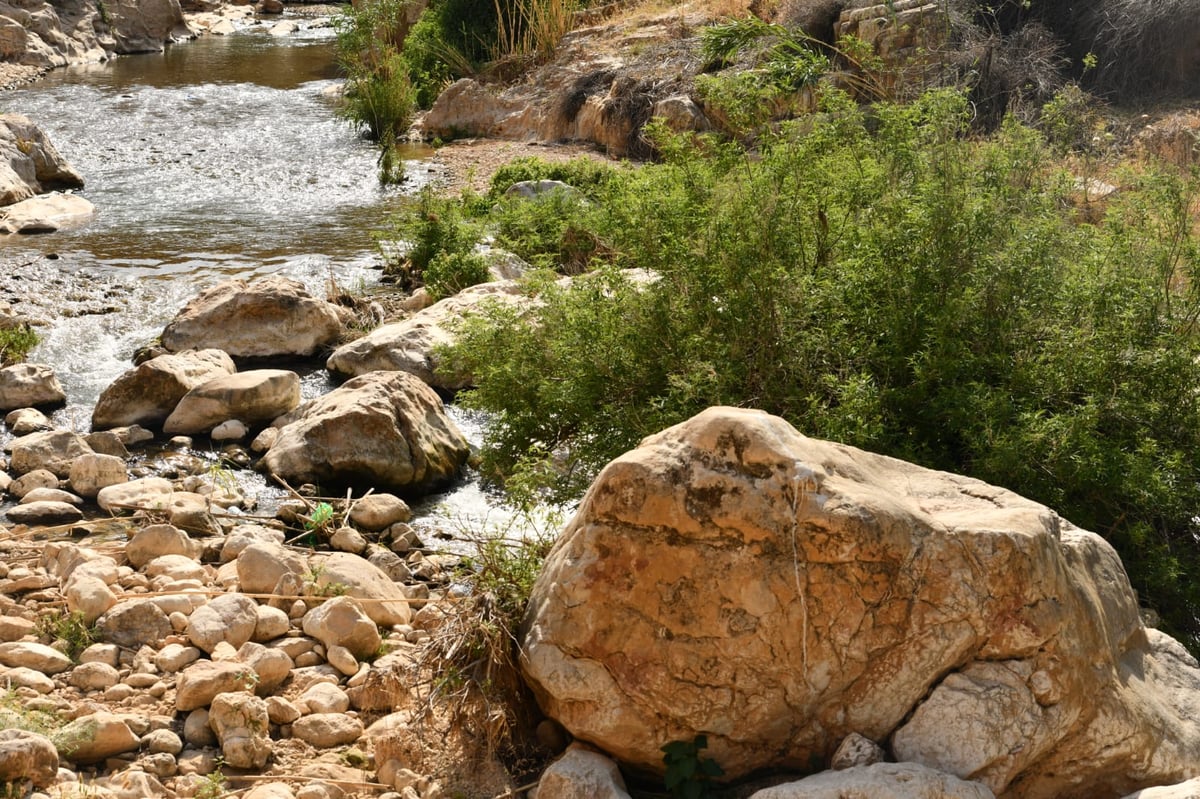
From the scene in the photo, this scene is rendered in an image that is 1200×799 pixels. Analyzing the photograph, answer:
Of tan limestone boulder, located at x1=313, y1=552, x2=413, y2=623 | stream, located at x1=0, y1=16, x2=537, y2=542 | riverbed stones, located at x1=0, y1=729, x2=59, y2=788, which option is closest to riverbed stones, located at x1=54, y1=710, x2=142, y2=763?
riverbed stones, located at x1=0, y1=729, x2=59, y2=788

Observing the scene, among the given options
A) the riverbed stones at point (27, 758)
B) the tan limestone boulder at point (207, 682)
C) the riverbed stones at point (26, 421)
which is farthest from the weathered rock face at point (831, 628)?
the riverbed stones at point (26, 421)

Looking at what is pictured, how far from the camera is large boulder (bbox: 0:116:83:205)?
12.3 metres

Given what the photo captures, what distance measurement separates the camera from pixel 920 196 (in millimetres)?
4727

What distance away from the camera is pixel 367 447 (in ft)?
22.5

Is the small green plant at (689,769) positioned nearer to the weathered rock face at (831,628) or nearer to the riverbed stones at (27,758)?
the weathered rock face at (831,628)

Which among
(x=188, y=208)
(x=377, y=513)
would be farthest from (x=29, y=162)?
(x=377, y=513)

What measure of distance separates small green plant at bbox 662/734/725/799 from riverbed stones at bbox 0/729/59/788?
1.70 meters

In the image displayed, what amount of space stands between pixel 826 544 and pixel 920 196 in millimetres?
2022

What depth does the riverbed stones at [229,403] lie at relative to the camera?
750 cm

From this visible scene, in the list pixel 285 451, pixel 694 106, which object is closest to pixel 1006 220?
pixel 285 451

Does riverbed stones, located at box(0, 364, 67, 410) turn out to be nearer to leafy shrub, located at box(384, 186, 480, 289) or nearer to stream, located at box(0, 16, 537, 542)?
stream, located at box(0, 16, 537, 542)

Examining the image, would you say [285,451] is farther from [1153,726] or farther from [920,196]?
[1153,726]

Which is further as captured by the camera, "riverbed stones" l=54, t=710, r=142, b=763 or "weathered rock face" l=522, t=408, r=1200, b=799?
"riverbed stones" l=54, t=710, r=142, b=763

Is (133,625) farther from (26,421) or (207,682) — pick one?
(26,421)
